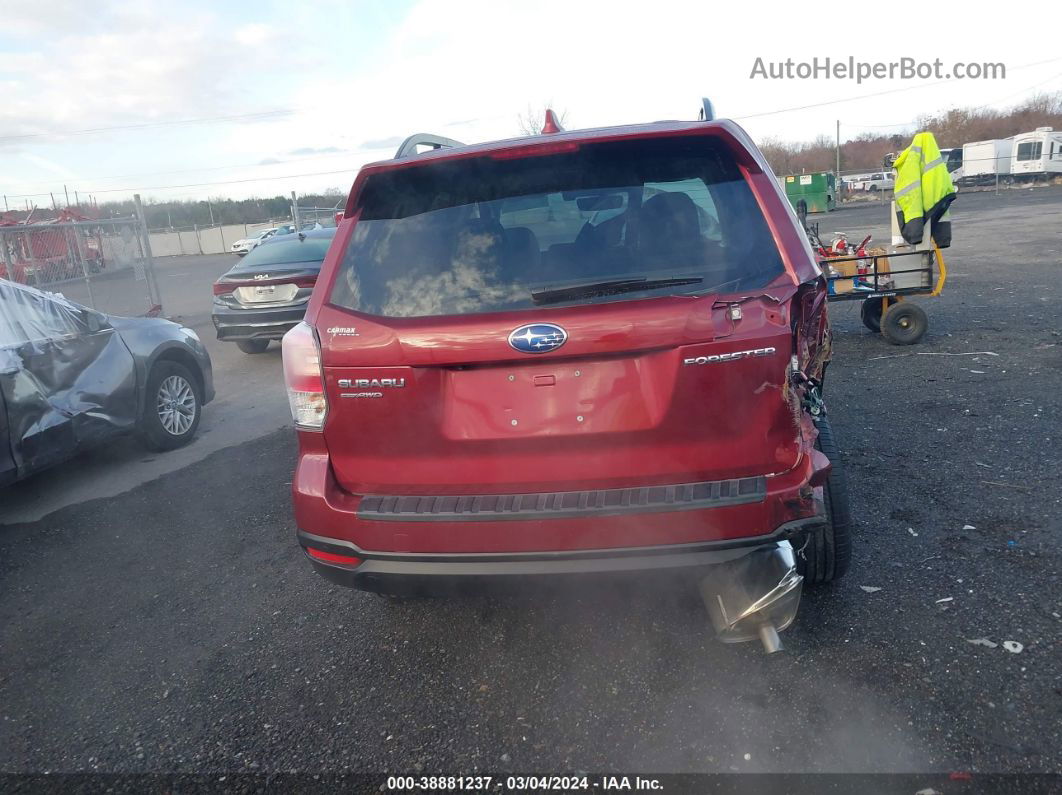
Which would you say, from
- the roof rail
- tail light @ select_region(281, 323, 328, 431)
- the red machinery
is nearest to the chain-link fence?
the red machinery

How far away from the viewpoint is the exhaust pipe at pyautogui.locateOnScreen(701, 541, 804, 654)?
273 centimetres

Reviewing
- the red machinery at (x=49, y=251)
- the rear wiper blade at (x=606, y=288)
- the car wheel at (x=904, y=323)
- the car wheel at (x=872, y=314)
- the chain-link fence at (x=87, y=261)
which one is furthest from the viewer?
the chain-link fence at (x=87, y=261)

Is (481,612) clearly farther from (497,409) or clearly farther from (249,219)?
(249,219)

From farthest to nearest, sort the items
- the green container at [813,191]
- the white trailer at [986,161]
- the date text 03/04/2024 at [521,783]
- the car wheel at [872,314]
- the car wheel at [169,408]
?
the white trailer at [986,161] → the green container at [813,191] → the car wheel at [872,314] → the car wheel at [169,408] → the date text 03/04/2024 at [521,783]

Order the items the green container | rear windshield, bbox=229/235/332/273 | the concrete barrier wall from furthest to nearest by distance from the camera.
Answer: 1. the concrete barrier wall
2. the green container
3. rear windshield, bbox=229/235/332/273

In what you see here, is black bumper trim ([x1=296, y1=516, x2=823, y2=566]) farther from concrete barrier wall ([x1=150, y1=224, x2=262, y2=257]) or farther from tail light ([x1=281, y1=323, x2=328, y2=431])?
concrete barrier wall ([x1=150, y1=224, x2=262, y2=257])

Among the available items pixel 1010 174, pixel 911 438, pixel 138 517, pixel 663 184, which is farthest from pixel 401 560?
pixel 1010 174

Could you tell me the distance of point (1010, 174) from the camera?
44.8 metres

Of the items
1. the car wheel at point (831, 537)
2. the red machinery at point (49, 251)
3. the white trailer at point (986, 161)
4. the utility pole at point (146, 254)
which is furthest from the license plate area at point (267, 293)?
the white trailer at point (986, 161)

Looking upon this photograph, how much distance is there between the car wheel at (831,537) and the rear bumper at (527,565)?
0.52 metres

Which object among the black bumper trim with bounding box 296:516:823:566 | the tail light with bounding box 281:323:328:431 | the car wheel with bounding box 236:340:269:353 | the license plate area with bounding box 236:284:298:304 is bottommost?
the car wheel with bounding box 236:340:269:353

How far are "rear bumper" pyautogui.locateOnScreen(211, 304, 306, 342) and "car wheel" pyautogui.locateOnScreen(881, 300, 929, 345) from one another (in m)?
6.59

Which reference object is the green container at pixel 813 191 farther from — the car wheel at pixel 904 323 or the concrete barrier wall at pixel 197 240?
the car wheel at pixel 904 323

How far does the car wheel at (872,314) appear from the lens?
29.1ft
